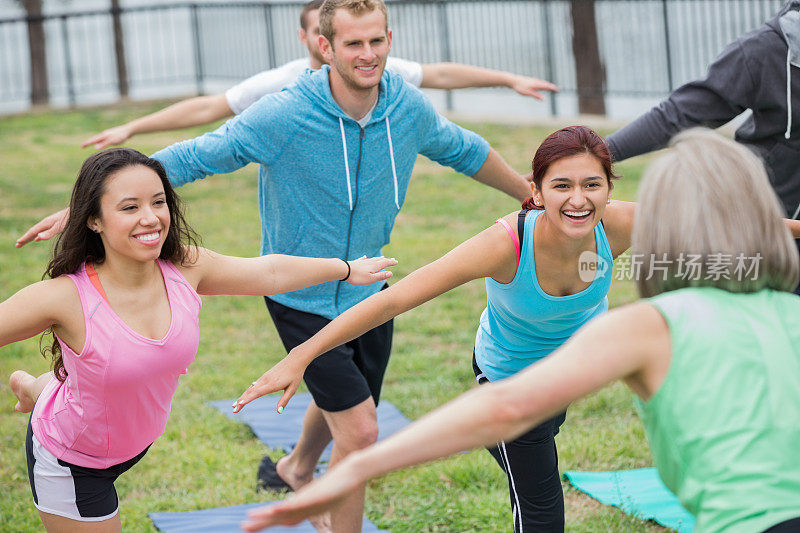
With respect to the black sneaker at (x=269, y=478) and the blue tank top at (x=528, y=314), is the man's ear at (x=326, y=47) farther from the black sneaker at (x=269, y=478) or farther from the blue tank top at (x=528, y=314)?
the black sneaker at (x=269, y=478)

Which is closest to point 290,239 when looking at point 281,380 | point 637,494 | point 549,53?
point 281,380

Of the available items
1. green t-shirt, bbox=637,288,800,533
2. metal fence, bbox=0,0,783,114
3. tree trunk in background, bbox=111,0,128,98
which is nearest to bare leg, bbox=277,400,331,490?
green t-shirt, bbox=637,288,800,533

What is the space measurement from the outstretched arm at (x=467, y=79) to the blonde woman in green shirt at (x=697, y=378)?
12.0 feet

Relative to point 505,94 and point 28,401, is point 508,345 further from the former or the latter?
point 505,94

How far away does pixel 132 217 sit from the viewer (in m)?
3.38

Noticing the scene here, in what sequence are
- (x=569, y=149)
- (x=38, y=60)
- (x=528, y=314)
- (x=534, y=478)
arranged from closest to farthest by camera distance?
1. (x=569, y=149)
2. (x=528, y=314)
3. (x=534, y=478)
4. (x=38, y=60)

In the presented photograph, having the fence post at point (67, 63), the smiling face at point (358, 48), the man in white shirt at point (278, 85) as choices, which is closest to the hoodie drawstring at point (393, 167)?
the smiling face at point (358, 48)

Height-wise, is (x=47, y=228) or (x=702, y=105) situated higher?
(x=702, y=105)

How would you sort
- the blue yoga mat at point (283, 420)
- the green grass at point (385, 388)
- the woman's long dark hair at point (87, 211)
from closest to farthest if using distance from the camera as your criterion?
the woman's long dark hair at point (87, 211), the green grass at point (385, 388), the blue yoga mat at point (283, 420)

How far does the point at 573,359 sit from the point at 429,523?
3.01 m

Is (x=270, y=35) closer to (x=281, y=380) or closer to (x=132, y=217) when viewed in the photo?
(x=132, y=217)

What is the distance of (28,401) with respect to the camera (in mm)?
3865

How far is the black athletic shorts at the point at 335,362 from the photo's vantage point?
4.46m

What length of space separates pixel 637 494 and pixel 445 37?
40.6ft
